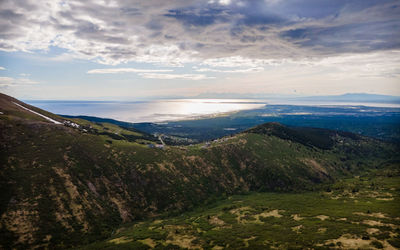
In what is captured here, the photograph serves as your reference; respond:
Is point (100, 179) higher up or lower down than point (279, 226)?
higher up

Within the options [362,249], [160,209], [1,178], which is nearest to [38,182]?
[1,178]

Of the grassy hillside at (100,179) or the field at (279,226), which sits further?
the grassy hillside at (100,179)

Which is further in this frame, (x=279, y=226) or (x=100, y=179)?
(x=100, y=179)

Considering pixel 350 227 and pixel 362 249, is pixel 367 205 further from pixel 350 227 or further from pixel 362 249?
pixel 362 249
